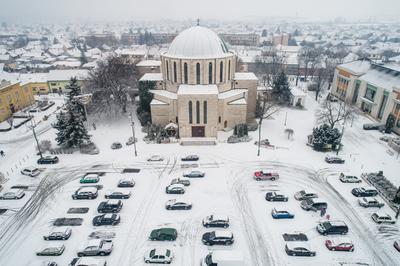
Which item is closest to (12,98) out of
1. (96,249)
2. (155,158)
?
(155,158)

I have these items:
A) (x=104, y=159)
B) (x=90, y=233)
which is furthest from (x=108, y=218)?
(x=104, y=159)

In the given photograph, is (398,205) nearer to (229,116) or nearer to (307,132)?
(307,132)

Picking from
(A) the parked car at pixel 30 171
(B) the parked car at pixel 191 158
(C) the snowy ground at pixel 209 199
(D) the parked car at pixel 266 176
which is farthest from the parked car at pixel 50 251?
(D) the parked car at pixel 266 176

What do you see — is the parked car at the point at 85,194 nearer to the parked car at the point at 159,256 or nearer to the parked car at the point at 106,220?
the parked car at the point at 106,220

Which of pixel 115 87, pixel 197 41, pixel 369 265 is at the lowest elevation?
pixel 369 265

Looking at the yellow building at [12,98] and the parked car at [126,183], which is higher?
the yellow building at [12,98]

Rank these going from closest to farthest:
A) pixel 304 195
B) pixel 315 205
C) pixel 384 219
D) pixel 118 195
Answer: pixel 384 219
pixel 315 205
pixel 304 195
pixel 118 195

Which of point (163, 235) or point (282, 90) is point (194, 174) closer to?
point (163, 235)
